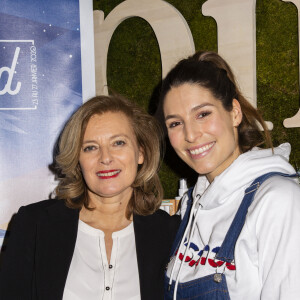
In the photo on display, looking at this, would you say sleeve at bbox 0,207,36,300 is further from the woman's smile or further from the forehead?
the woman's smile

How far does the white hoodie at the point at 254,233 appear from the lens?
141cm

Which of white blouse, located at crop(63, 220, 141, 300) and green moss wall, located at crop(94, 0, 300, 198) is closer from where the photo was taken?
white blouse, located at crop(63, 220, 141, 300)

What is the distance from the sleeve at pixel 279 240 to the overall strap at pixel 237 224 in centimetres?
7

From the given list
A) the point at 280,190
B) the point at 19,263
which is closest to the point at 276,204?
the point at 280,190

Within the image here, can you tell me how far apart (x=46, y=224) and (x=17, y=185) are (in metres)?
0.51

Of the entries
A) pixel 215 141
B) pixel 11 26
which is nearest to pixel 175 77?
pixel 215 141

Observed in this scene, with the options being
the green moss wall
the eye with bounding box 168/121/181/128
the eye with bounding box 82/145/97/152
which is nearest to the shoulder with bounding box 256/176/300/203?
the eye with bounding box 168/121/181/128

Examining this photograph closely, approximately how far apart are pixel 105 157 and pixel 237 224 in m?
0.69

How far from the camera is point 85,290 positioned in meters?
1.89

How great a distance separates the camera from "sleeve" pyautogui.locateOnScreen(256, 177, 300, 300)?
4.57 ft

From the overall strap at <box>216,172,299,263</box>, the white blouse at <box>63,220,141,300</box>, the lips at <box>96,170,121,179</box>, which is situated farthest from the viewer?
the lips at <box>96,170,121,179</box>

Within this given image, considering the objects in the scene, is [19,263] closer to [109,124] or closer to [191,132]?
[109,124]

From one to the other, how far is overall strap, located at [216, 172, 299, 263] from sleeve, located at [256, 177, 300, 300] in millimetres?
73

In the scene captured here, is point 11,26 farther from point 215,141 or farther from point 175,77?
point 215,141
